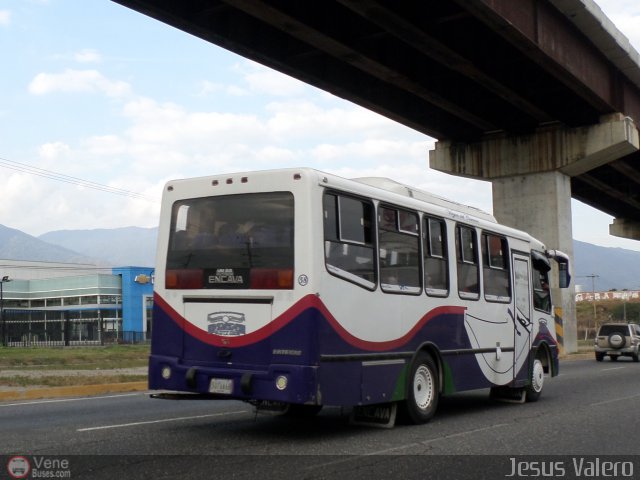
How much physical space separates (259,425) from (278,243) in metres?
2.74

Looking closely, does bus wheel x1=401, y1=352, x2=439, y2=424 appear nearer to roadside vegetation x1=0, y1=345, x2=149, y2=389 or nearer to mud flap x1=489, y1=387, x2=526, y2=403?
mud flap x1=489, y1=387, x2=526, y2=403

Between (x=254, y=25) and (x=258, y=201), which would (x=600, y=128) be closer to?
(x=254, y=25)

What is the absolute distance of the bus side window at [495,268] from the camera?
12.5m

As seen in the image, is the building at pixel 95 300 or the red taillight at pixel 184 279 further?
the building at pixel 95 300

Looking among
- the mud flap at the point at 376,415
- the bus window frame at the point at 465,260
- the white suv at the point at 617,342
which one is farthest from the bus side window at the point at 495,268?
the white suv at the point at 617,342

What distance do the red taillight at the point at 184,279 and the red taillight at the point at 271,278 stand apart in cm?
81

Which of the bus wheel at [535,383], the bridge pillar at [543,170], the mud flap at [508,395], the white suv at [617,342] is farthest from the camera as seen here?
the bridge pillar at [543,170]

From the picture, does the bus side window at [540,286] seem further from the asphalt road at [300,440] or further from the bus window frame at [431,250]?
the bus window frame at [431,250]

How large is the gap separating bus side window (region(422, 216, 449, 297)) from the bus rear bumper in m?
2.82

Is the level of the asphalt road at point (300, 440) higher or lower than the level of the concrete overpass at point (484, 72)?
lower

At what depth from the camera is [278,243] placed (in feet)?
30.1

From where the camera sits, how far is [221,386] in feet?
30.0

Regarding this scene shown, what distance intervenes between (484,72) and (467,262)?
46.6 feet

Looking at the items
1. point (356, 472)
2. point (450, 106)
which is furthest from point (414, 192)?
point (450, 106)
